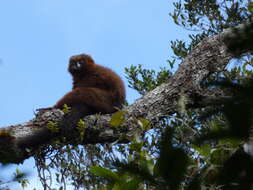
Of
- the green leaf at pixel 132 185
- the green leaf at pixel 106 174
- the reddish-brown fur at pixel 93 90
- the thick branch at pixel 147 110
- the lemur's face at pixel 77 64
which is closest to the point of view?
the green leaf at pixel 132 185

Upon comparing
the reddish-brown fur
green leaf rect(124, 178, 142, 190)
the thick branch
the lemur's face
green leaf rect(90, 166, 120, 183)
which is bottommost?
green leaf rect(124, 178, 142, 190)

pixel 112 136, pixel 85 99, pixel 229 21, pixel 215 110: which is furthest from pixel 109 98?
pixel 215 110

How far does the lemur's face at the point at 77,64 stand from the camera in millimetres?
8039

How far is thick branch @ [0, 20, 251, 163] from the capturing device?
183 inches

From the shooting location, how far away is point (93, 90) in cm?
635

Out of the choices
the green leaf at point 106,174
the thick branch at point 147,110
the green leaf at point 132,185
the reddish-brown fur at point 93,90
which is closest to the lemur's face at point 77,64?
the reddish-brown fur at point 93,90

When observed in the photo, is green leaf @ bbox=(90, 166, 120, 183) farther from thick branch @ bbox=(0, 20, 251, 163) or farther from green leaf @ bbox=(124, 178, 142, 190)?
thick branch @ bbox=(0, 20, 251, 163)

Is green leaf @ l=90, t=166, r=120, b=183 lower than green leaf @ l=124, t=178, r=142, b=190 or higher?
higher

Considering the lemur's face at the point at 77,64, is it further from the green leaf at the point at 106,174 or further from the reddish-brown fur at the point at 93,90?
the green leaf at the point at 106,174

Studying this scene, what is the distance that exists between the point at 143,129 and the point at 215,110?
6.69ft

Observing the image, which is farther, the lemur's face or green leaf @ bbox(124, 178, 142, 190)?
the lemur's face

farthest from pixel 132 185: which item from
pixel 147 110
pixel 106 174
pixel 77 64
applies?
pixel 77 64

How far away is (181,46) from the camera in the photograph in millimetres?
7551

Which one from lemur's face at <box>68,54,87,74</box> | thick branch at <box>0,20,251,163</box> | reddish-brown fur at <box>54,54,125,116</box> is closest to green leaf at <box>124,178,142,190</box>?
thick branch at <box>0,20,251,163</box>
